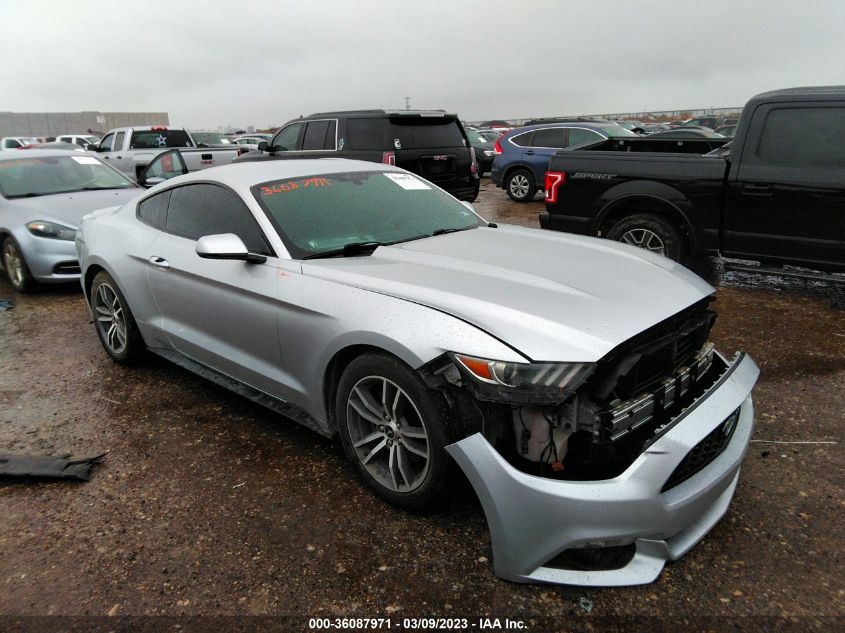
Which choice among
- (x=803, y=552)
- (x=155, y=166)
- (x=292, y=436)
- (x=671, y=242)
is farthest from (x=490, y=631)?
(x=155, y=166)

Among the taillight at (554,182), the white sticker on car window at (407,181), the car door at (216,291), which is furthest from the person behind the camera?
the taillight at (554,182)

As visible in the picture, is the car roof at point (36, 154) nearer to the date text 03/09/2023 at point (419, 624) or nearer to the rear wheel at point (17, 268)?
the rear wheel at point (17, 268)

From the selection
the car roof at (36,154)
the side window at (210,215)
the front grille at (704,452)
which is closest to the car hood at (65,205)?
the car roof at (36,154)

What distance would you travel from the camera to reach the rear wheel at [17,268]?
6.76 metres

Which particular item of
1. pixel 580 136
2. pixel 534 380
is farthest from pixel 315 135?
pixel 534 380

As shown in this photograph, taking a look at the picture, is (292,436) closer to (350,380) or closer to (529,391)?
(350,380)

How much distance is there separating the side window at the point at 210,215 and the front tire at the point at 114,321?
828 millimetres

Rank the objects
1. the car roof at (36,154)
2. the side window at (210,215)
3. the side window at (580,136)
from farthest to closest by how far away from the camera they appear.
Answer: the side window at (580,136), the car roof at (36,154), the side window at (210,215)

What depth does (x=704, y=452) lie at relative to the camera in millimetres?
2359

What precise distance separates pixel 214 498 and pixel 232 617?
84cm

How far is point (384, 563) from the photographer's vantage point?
2.48 meters

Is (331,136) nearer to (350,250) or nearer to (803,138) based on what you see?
(803,138)

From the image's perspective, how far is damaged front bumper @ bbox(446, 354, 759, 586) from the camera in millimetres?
2104

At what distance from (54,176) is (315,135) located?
414 cm
